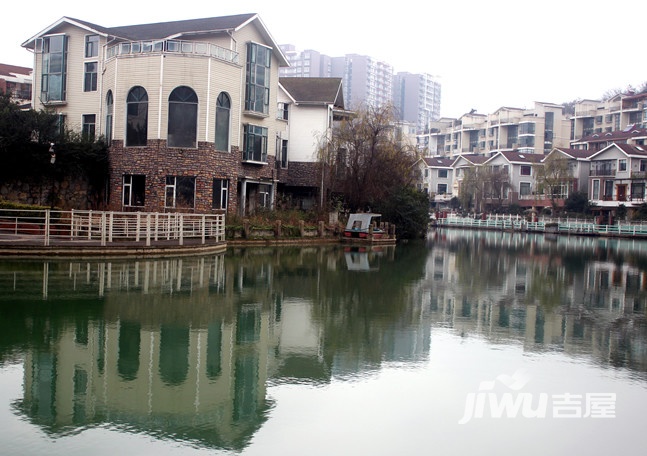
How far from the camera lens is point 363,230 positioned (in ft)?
128

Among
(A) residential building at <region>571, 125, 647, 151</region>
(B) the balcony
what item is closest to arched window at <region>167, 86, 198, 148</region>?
(B) the balcony

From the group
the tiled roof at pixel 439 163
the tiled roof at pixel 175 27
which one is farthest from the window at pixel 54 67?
the tiled roof at pixel 439 163

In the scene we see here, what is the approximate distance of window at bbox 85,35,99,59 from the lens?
124ft

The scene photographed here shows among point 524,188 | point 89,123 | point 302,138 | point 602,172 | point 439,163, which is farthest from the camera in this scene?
point 439,163

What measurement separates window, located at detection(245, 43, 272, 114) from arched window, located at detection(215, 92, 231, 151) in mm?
2834

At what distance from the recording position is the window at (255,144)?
125ft

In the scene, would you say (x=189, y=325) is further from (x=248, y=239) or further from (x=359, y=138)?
(x=359, y=138)

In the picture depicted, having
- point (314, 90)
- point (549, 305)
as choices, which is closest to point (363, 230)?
point (314, 90)

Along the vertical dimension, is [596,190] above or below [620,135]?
below

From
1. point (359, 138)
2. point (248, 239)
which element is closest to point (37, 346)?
point (248, 239)

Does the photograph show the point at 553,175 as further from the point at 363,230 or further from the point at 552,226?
the point at 363,230

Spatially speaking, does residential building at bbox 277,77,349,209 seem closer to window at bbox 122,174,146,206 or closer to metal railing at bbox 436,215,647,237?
window at bbox 122,174,146,206

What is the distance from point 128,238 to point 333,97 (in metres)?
24.5

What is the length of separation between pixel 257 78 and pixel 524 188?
5919 centimetres
